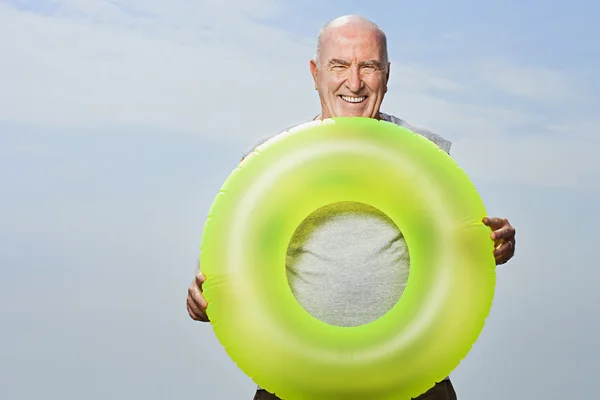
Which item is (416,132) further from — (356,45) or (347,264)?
(347,264)

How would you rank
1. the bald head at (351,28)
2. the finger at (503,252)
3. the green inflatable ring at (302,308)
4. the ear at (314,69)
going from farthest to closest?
1. the ear at (314,69)
2. the bald head at (351,28)
3. the finger at (503,252)
4. the green inflatable ring at (302,308)

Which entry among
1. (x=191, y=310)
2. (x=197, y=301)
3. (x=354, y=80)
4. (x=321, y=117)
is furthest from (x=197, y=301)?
(x=354, y=80)

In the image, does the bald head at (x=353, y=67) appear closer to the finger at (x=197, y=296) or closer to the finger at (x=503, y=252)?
the finger at (x=503, y=252)

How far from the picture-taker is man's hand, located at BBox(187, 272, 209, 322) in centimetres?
355

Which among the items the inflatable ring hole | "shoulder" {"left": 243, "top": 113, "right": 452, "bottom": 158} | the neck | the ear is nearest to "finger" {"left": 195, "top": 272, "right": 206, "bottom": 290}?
the inflatable ring hole

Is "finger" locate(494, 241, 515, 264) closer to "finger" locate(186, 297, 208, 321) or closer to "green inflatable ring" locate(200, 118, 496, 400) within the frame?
"green inflatable ring" locate(200, 118, 496, 400)

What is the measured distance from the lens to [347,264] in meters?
3.50

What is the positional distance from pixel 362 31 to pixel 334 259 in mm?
893

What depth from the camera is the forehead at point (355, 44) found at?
3.72 m

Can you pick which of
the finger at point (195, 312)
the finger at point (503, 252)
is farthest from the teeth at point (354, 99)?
the finger at point (195, 312)

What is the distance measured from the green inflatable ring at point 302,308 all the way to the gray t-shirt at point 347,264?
0.07 meters

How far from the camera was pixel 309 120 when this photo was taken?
3.94 meters

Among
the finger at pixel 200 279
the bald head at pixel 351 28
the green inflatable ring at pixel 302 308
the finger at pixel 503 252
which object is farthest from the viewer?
the bald head at pixel 351 28

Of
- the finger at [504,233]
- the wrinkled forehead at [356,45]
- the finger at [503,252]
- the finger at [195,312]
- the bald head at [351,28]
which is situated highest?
the bald head at [351,28]
